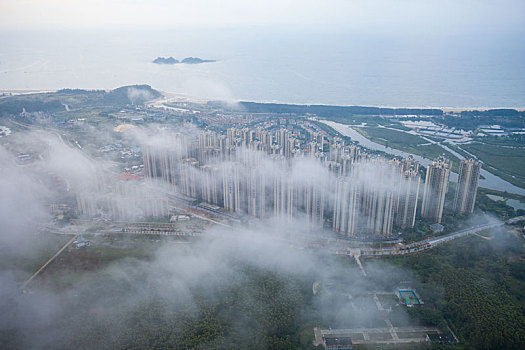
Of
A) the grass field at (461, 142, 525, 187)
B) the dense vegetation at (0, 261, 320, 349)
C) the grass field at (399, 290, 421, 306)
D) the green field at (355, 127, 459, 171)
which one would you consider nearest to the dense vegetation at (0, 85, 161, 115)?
the green field at (355, 127, 459, 171)

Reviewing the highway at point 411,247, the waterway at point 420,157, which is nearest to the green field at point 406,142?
the waterway at point 420,157

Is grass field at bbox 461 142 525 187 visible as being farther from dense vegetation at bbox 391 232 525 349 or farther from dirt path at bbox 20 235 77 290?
dirt path at bbox 20 235 77 290

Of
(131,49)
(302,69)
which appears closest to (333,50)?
(302,69)

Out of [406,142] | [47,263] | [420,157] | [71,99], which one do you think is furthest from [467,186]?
[71,99]

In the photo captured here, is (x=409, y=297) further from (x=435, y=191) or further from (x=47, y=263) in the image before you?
(x=47, y=263)

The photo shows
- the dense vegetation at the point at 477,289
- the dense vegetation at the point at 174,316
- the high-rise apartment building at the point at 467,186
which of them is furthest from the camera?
the high-rise apartment building at the point at 467,186

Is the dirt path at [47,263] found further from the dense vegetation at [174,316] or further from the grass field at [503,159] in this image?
the grass field at [503,159]

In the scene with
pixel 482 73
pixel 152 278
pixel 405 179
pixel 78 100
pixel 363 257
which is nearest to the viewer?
pixel 152 278

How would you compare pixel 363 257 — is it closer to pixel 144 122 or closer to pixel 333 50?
pixel 144 122
